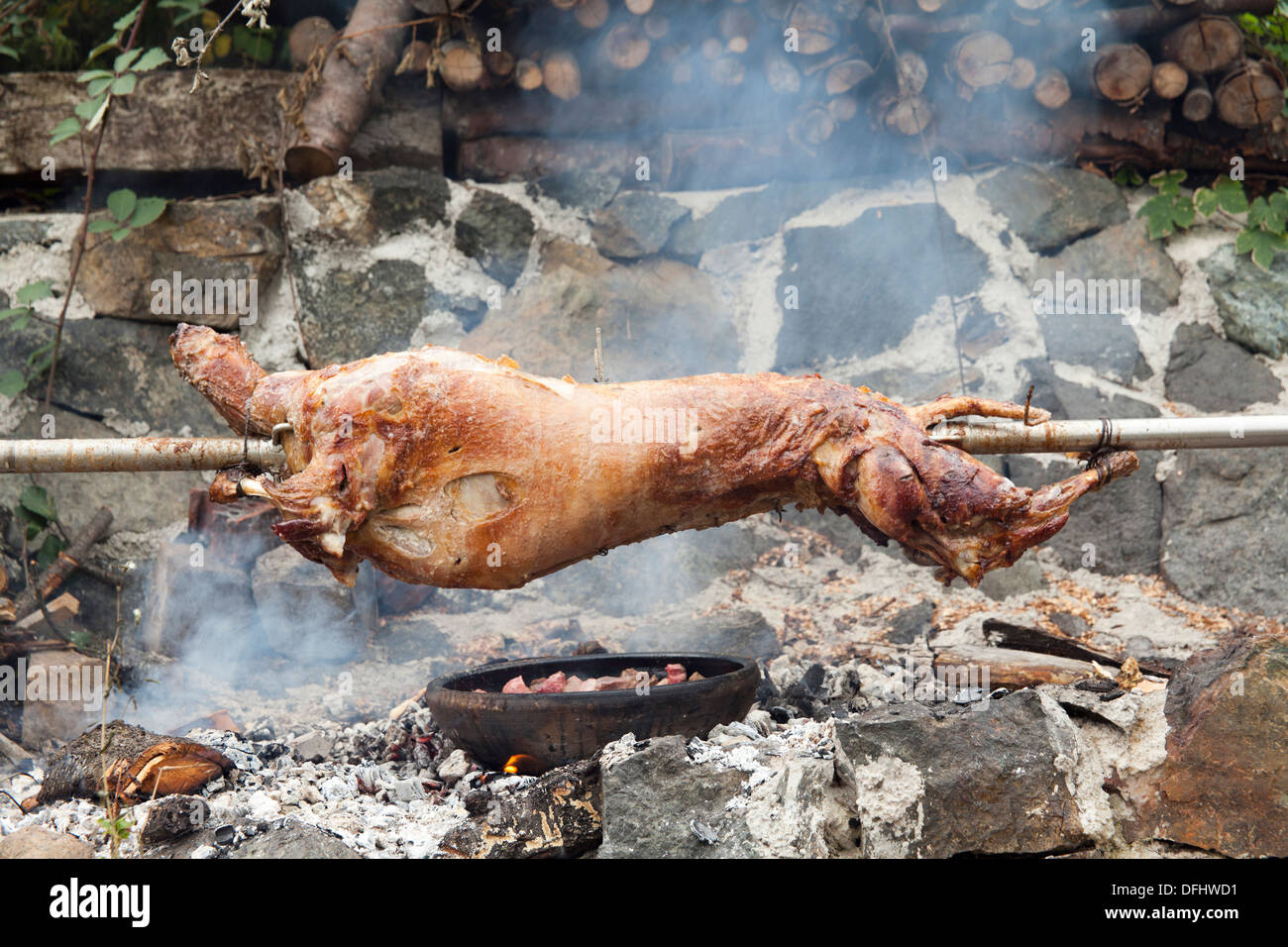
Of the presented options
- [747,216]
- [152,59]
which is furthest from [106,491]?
[747,216]

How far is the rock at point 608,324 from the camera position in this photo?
5.30m

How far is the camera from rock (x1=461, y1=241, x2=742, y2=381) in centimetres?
530

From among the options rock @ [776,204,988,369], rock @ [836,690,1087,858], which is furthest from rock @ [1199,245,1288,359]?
rock @ [836,690,1087,858]

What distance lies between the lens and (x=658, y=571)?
Result: 5195 mm

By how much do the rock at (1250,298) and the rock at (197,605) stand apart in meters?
4.80

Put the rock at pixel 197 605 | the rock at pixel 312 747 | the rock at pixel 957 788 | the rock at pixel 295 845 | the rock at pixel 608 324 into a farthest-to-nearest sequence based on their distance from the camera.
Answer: the rock at pixel 608 324
the rock at pixel 197 605
the rock at pixel 312 747
the rock at pixel 957 788
the rock at pixel 295 845

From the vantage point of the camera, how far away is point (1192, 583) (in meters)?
4.76

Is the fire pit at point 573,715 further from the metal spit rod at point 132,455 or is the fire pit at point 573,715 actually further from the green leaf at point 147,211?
the green leaf at point 147,211

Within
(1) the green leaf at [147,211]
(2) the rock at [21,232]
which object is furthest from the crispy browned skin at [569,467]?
(2) the rock at [21,232]

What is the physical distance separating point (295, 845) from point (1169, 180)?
489 cm

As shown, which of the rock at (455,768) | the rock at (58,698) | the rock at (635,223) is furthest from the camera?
the rock at (635,223)

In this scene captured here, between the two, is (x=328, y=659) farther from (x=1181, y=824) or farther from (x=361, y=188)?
(x=1181, y=824)

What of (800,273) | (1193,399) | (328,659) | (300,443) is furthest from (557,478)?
(1193,399)

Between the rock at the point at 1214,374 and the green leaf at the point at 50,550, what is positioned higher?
the rock at the point at 1214,374
